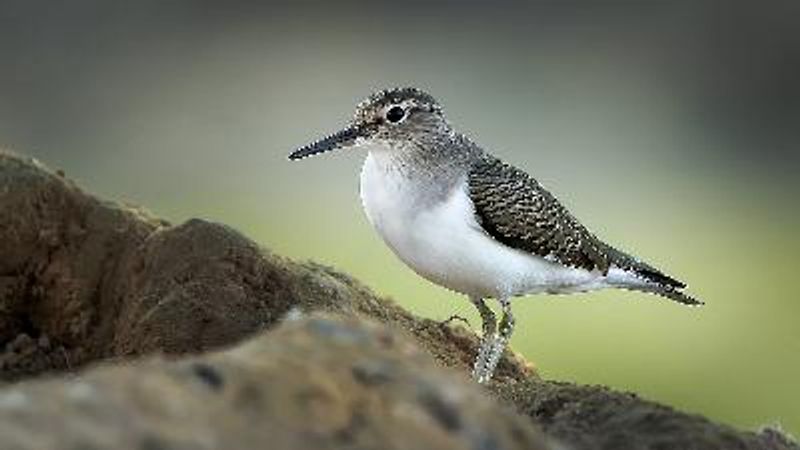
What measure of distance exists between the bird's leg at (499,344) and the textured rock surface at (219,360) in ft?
0.27

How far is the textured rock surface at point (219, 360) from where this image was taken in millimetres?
1955

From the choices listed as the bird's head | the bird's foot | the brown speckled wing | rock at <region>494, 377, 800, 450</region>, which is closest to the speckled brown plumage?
the brown speckled wing

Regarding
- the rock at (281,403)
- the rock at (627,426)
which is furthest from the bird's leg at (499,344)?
the rock at (281,403)

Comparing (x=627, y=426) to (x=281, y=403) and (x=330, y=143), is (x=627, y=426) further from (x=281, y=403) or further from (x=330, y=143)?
(x=330, y=143)

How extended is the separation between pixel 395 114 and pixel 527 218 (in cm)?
54

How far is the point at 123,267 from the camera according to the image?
14.9ft

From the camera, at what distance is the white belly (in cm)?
500

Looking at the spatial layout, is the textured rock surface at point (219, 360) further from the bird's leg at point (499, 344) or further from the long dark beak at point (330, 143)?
the long dark beak at point (330, 143)

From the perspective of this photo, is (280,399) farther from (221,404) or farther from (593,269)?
(593,269)

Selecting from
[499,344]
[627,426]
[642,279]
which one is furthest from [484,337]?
[627,426]

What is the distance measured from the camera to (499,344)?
497 cm

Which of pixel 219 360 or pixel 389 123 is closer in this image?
pixel 219 360

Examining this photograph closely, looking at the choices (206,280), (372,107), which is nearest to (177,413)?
(206,280)

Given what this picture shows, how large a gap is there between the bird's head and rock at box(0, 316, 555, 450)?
9.86 feet
